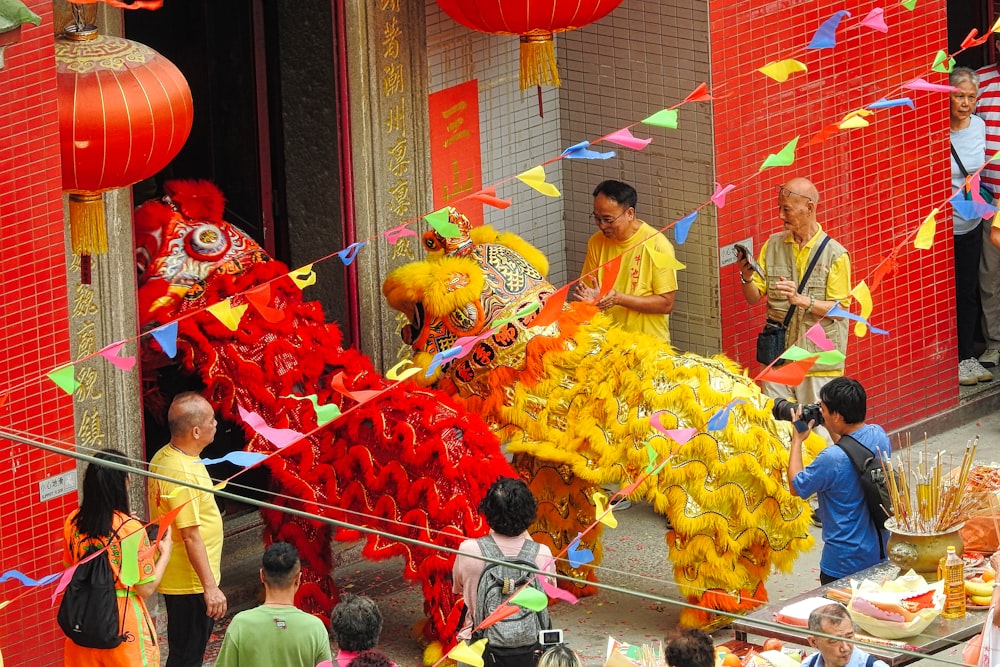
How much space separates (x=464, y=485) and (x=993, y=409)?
16.0 ft

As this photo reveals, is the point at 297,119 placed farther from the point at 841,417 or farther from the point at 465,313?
the point at 841,417

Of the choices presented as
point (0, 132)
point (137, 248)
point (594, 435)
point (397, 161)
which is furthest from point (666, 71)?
point (0, 132)

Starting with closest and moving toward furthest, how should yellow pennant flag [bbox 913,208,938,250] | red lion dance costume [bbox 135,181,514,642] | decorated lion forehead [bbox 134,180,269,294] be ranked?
1. red lion dance costume [bbox 135,181,514,642]
2. decorated lion forehead [bbox 134,180,269,294]
3. yellow pennant flag [bbox 913,208,938,250]

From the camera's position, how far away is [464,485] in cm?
909

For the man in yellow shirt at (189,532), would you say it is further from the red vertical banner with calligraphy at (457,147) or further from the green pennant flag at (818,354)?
the red vertical banner with calligraphy at (457,147)

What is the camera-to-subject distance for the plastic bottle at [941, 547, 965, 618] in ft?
26.8

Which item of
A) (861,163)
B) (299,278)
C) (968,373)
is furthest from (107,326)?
(968,373)

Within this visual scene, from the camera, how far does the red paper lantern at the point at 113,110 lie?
8.06 m

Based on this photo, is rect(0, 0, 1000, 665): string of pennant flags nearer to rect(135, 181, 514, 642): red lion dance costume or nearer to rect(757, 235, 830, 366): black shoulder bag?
rect(135, 181, 514, 642): red lion dance costume

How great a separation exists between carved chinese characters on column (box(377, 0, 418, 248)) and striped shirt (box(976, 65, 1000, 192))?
12.7ft

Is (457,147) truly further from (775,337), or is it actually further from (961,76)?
(961,76)

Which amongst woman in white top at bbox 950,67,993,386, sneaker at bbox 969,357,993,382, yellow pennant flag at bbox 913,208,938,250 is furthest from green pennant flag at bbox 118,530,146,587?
sneaker at bbox 969,357,993,382

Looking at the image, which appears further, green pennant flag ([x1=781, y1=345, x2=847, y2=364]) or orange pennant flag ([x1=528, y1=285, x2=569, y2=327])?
orange pennant flag ([x1=528, y1=285, x2=569, y2=327])

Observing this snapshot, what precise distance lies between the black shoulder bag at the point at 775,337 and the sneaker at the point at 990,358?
278 cm
